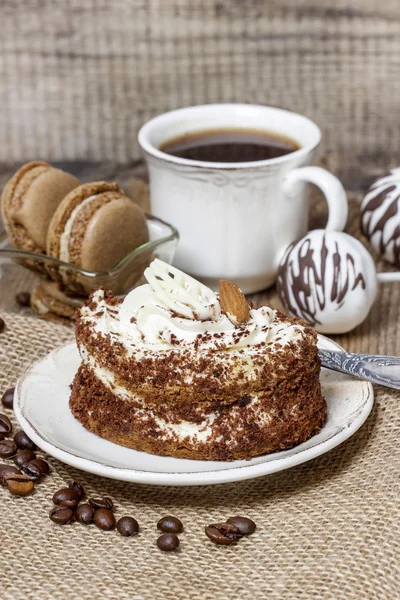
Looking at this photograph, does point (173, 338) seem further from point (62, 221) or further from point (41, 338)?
point (62, 221)

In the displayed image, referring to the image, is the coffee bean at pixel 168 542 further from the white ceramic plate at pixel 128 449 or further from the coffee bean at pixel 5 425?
the coffee bean at pixel 5 425

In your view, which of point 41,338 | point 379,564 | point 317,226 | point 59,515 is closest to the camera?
point 379,564

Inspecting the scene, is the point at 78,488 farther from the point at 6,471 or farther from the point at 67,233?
the point at 67,233

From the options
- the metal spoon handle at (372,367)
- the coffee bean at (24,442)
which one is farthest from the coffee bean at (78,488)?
the metal spoon handle at (372,367)

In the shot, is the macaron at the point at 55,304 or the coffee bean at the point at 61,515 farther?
the macaron at the point at 55,304

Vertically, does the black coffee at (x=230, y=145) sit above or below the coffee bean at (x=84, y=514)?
above

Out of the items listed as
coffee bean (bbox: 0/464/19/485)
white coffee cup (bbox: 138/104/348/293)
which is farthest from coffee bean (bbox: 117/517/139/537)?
white coffee cup (bbox: 138/104/348/293)

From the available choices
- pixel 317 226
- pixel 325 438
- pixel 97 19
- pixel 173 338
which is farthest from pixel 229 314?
pixel 97 19

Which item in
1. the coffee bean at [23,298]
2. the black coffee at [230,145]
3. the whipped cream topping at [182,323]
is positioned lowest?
the coffee bean at [23,298]
